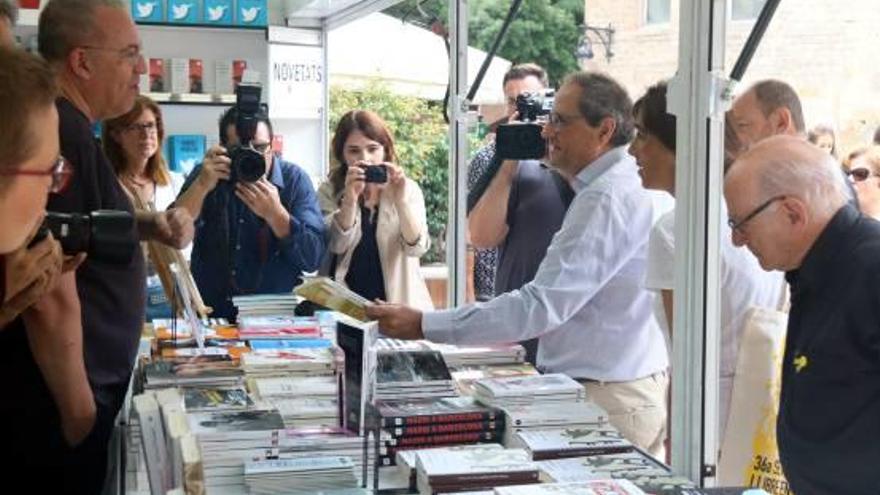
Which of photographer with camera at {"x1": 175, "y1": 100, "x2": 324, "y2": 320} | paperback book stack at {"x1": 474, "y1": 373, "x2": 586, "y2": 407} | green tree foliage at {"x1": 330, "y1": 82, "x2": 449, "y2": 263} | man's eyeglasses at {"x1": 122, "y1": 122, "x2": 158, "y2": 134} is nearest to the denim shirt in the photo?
photographer with camera at {"x1": 175, "y1": 100, "x2": 324, "y2": 320}

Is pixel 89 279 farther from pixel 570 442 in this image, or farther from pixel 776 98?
pixel 776 98

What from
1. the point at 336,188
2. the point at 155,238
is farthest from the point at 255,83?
the point at 155,238

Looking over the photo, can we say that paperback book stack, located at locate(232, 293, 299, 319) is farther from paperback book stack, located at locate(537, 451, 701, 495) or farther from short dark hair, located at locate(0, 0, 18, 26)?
paperback book stack, located at locate(537, 451, 701, 495)

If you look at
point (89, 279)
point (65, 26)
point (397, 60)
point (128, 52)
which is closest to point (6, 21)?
point (65, 26)

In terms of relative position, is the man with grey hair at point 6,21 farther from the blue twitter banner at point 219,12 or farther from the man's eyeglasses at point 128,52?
the blue twitter banner at point 219,12

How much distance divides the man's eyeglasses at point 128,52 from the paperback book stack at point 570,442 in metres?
1.33

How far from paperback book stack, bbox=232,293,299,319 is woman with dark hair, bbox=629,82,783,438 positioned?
142 centimetres

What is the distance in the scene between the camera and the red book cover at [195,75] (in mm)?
5715

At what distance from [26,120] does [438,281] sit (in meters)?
6.07

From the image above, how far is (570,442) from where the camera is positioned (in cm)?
207

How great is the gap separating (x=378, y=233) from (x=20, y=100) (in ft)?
8.30

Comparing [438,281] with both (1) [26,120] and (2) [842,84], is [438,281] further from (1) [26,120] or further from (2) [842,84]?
(1) [26,120]

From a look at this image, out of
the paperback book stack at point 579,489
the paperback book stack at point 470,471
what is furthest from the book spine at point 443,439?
the paperback book stack at point 579,489

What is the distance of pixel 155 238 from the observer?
2.64 meters
